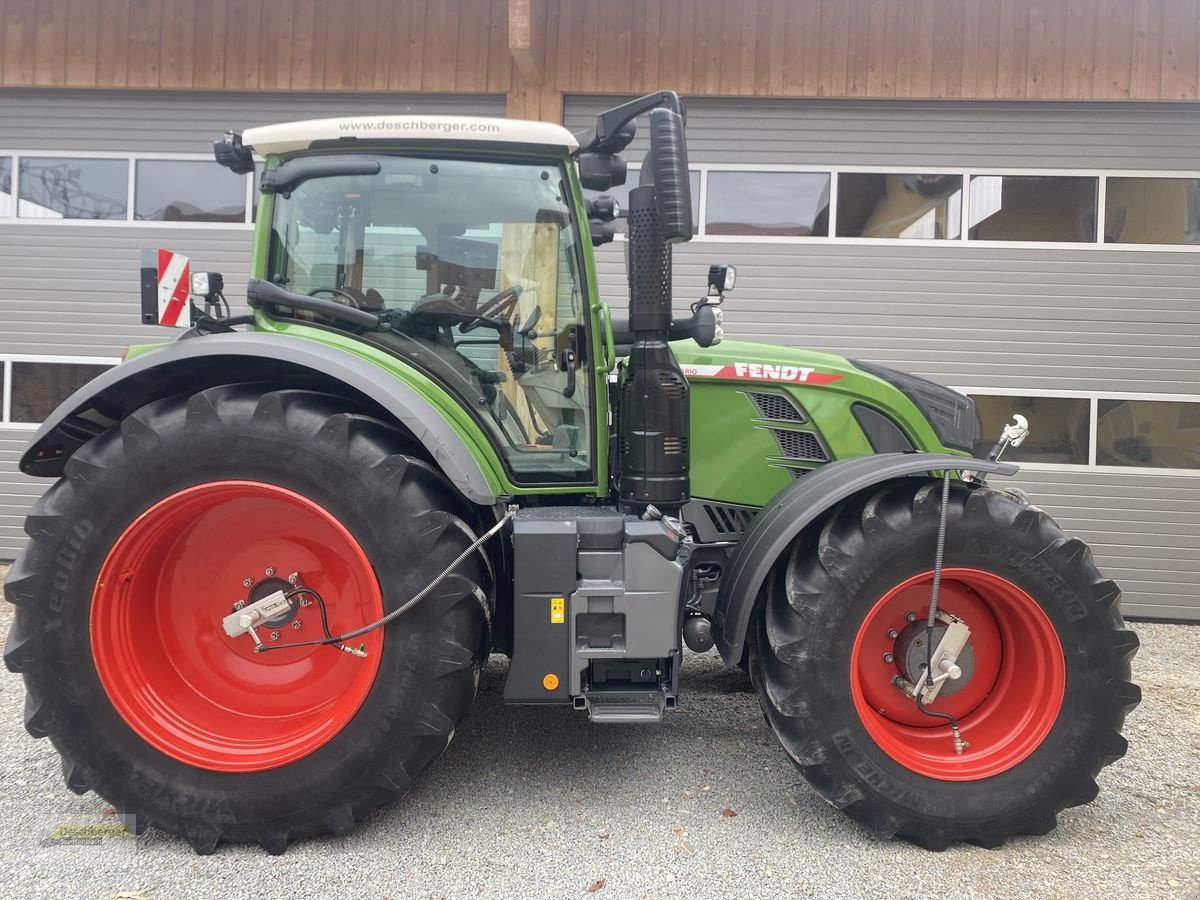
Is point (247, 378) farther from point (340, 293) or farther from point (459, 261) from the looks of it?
point (459, 261)

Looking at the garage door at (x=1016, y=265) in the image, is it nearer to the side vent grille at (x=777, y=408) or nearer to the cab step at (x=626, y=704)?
the side vent grille at (x=777, y=408)

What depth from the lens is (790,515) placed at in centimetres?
243

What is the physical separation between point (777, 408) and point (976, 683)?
1228 millimetres

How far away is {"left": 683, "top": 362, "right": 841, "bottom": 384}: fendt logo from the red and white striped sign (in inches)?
73.6

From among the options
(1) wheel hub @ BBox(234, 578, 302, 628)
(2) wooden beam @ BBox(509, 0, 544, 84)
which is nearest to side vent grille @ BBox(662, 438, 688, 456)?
(1) wheel hub @ BBox(234, 578, 302, 628)

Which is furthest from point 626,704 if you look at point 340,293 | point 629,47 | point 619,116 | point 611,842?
point 629,47

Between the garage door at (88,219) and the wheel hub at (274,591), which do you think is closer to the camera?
the wheel hub at (274,591)

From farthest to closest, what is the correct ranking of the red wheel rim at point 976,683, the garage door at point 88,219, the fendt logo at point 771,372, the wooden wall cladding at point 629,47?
the garage door at point 88,219 → the wooden wall cladding at point 629,47 → the fendt logo at point 771,372 → the red wheel rim at point 976,683

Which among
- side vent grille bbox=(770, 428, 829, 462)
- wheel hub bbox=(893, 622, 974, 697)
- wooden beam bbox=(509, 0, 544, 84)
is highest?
wooden beam bbox=(509, 0, 544, 84)

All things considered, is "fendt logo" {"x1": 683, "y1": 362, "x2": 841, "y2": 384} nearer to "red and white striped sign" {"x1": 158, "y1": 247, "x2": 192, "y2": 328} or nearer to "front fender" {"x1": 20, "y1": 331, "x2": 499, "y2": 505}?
"front fender" {"x1": 20, "y1": 331, "x2": 499, "y2": 505}

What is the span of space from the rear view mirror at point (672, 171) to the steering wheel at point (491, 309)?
64cm

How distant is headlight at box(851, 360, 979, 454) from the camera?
3.03 m

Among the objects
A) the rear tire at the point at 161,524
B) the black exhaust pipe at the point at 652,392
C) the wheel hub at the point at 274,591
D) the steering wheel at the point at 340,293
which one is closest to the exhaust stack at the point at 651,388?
the black exhaust pipe at the point at 652,392

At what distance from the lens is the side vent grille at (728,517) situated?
304cm
